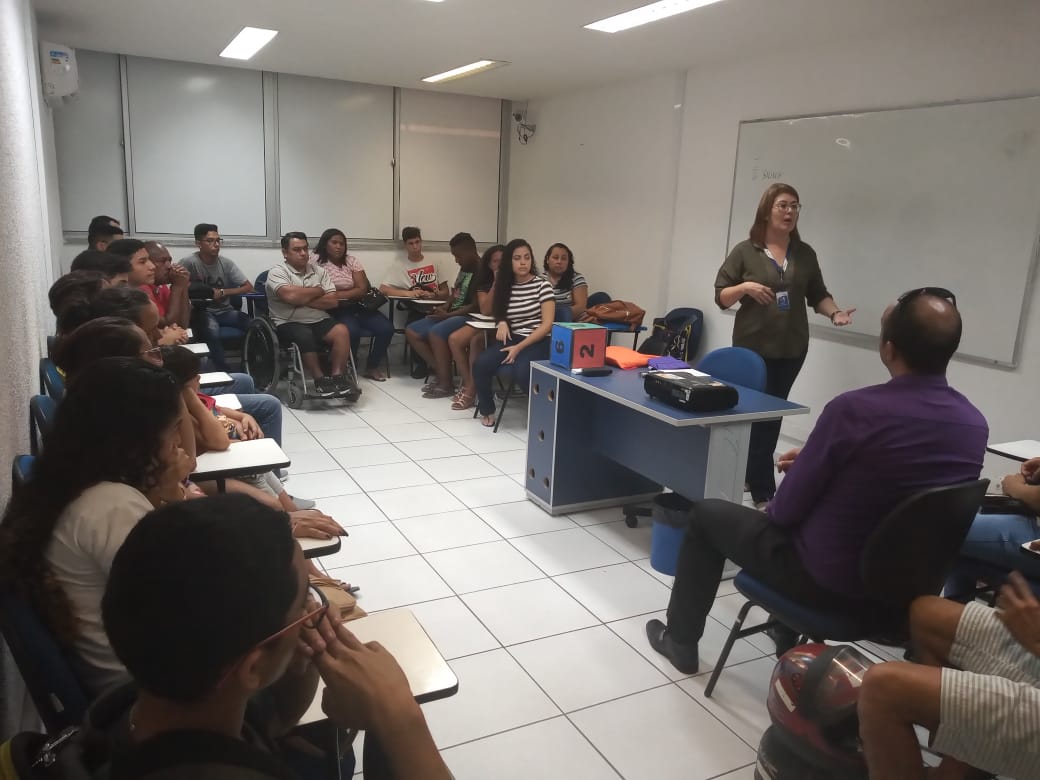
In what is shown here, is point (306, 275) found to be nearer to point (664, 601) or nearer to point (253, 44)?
point (253, 44)

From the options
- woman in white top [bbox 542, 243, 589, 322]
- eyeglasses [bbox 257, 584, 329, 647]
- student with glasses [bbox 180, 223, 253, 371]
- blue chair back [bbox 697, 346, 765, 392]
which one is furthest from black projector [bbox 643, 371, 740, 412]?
student with glasses [bbox 180, 223, 253, 371]

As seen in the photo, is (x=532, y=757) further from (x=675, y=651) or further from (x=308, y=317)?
(x=308, y=317)

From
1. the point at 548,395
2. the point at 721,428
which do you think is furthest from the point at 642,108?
the point at 721,428

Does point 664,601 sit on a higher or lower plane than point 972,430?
lower


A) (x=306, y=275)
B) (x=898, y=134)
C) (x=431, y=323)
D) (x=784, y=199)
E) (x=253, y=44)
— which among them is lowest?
(x=431, y=323)

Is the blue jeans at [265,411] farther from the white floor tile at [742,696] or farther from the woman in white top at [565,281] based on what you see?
the woman in white top at [565,281]

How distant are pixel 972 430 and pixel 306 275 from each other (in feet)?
16.3

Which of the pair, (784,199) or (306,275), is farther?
(306,275)

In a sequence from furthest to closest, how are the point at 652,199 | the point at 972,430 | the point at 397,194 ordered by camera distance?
1. the point at 397,194
2. the point at 652,199
3. the point at 972,430

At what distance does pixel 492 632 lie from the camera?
Answer: 2787 mm

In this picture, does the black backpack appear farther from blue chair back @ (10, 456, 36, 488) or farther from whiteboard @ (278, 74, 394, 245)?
blue chair back @ (10, 456, 36, 488)

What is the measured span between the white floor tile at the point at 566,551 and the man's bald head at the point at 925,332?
1.74 metres

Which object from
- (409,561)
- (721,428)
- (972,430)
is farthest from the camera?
(409,561)

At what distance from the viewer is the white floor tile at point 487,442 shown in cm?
496
